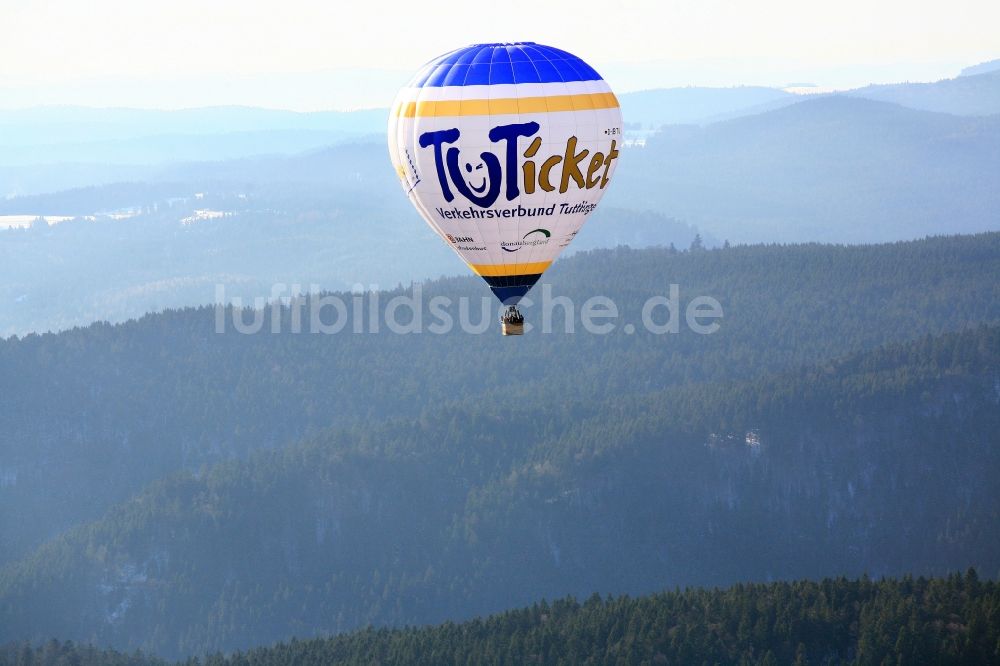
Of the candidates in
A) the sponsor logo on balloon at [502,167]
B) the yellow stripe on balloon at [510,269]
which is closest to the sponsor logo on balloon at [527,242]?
the yellow stripe on balloon at [510,269]

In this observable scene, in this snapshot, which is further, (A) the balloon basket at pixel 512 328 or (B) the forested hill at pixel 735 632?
(B) the forested hill at pixel 735 632

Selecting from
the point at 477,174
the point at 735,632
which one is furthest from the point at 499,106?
the point at 735,632

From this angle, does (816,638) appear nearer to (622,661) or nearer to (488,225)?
(622,661)

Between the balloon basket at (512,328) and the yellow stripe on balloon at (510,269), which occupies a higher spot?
the yellow stripe on balloon at (510,269)

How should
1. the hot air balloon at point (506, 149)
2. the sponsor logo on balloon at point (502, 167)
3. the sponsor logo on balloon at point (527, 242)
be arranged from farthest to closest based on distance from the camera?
the sponsor logo on balloon at point (527, 242) → the hot air balloon at point (506, 149) → the sponsor logo on balloon at point (502, 167)

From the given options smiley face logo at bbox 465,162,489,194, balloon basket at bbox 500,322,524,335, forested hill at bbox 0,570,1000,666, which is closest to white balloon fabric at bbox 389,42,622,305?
smiley face logo at bbox 465,162,489,194

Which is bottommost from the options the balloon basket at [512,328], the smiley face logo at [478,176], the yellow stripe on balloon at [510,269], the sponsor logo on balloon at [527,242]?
the balloon basket at [512,328]

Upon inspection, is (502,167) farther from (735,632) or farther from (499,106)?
(735,632)

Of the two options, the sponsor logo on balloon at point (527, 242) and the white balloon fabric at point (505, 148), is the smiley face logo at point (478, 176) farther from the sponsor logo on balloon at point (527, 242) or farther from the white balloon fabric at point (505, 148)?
the sponsor logo on balloon at point (527, 242)
